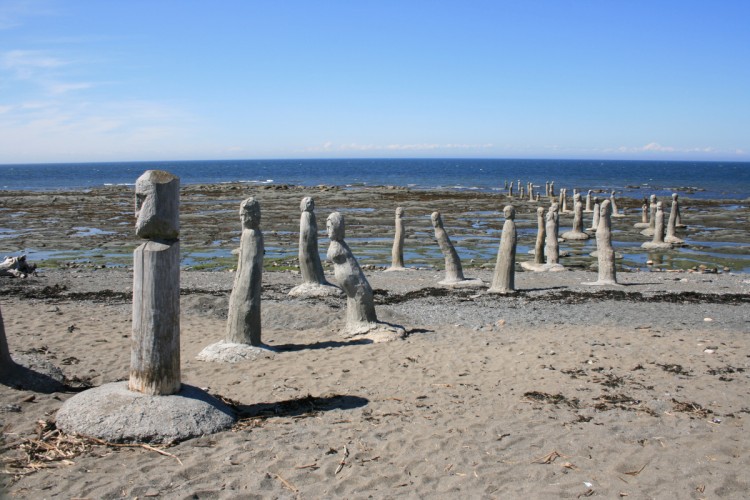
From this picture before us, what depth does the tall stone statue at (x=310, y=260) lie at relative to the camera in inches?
592

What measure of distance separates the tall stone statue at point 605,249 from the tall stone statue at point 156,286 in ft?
43.9

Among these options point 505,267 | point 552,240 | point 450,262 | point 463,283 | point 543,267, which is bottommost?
point 543,267

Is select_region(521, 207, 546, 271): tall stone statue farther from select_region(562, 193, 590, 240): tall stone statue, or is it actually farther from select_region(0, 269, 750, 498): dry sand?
select_region(562, 193, 590, 240): tall stone statue

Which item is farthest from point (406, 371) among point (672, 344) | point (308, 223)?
point (308, 223)

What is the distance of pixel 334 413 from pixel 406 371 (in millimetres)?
2028

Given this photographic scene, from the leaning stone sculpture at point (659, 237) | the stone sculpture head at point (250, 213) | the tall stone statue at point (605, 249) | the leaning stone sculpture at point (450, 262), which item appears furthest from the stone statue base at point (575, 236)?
the stone sculpture head at point (250, 213)

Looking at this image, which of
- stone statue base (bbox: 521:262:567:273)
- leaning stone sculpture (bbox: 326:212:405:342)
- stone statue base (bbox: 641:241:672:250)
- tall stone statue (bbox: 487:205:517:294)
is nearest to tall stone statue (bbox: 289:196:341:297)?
tall stone statue (bbox: 487:205:517:294)

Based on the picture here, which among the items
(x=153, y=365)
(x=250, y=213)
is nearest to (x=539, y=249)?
(x=250, y=213)

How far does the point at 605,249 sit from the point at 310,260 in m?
7.95

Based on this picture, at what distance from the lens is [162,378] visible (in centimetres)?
666

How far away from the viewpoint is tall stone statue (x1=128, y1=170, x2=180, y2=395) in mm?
6422

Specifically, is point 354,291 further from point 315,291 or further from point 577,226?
point 577,226

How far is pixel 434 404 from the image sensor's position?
783 centimetres

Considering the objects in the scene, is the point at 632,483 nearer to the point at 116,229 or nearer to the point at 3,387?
the point at 3,387
